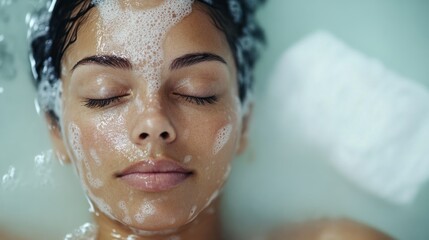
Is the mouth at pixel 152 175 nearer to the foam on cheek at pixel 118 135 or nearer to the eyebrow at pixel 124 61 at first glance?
the foam on cheek at pixel 118 135

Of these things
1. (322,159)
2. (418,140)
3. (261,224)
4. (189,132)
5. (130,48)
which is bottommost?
(261,224)

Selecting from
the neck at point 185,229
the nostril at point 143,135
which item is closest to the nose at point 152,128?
the nostril at point 143,135

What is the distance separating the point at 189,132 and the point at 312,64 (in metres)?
0.64

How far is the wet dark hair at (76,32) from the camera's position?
4.24 ft

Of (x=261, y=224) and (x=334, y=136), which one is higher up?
(x=334, y=136)

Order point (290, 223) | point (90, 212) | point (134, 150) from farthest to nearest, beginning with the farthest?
point (290, 223)
point (90, 212)
point (134, 150)

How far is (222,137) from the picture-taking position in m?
1.28

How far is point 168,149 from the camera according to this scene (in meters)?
1.20

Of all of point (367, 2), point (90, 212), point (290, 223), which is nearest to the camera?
point (90, 212)

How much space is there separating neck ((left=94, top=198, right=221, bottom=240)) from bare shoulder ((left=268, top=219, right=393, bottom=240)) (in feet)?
0.80

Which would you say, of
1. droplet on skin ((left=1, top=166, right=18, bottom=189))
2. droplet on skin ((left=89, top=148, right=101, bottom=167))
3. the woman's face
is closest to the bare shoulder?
the woman's face

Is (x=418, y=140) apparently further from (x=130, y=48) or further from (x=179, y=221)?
(x=130, y=48)

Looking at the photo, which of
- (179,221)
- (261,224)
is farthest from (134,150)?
(261,224)

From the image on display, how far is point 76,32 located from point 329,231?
31.2 inches
